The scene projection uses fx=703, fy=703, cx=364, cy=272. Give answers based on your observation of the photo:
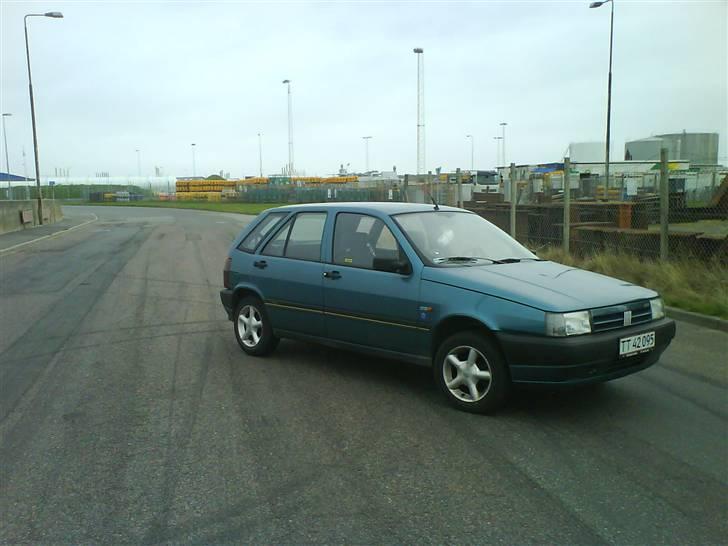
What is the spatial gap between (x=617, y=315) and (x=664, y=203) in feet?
20.1

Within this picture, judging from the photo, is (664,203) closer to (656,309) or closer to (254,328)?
(656,309)

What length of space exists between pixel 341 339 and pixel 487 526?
294 cm

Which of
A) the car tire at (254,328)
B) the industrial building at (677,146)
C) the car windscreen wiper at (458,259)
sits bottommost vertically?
the car tire at (254,328)

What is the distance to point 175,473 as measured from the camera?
419 cm

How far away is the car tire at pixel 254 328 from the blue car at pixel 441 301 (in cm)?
1

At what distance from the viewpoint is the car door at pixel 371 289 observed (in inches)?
221

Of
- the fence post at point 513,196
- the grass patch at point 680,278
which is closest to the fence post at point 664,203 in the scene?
the grass patch at point 680,278

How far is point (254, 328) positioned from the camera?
715 cm

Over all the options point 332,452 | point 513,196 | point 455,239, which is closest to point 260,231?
point 455,239

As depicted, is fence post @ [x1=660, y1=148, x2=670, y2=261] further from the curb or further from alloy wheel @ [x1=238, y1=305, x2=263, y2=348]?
alloy wheel @ [x1=238, y1=305, x2=263, y2=348]

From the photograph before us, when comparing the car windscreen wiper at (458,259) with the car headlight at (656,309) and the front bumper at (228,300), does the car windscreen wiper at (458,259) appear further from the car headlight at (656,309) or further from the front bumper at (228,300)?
the front bumper at (228,300)

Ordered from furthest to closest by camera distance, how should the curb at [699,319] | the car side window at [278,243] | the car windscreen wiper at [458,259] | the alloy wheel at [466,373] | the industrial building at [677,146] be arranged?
the industrial building at [677,146] → the curb at [699,319] → the car side window at [278,243] → the car windscreen wiper at [458,259] → the alloy wheel at [466,373]

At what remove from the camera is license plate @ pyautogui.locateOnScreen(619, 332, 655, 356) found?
16.4ft

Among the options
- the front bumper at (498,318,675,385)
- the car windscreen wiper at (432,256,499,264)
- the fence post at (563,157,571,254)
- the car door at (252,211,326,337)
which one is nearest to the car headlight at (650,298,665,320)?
the front bumper at (498,318,675,385)
